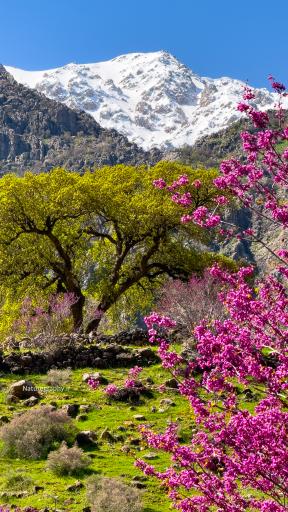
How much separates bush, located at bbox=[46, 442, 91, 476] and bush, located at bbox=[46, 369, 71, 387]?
569 cm

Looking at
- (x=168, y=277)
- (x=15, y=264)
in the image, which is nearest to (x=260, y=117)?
(x=15, y=264)

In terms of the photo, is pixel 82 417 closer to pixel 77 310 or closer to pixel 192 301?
pixel 192 301

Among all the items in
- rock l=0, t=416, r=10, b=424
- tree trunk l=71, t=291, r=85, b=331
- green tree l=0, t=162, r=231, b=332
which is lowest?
rock l=0, t=416, r=10, b=424

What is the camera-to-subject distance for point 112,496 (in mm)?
8406

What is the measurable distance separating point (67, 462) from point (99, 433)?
2.15 metres

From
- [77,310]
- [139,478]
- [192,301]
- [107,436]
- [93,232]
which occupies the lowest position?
[139,478]

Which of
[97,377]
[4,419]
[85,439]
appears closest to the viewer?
[85,439]

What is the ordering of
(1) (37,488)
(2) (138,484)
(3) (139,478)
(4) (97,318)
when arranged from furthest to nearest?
(4) (97,318) → (3) (139,478) → (2) (138,484) → (1) (37,488)

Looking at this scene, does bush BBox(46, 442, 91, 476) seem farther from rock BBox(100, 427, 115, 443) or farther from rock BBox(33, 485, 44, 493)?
rock BBox(100, 427, 115, 443)

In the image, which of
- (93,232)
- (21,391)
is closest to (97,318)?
(93,232)

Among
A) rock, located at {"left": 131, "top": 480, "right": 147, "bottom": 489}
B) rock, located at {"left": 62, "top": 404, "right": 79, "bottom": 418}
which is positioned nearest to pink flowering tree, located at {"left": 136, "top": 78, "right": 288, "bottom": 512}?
rock, located at {"left": 131, "top": 480, "right": 147, "bottom": 489}

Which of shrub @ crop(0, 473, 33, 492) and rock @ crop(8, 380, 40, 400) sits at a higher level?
rock @ crop(8, 380, 40, 400)

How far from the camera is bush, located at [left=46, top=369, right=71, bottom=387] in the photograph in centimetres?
1609

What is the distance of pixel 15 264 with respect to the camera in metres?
28.3
